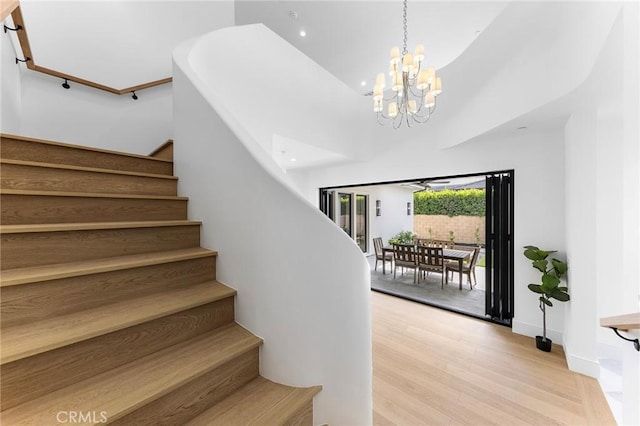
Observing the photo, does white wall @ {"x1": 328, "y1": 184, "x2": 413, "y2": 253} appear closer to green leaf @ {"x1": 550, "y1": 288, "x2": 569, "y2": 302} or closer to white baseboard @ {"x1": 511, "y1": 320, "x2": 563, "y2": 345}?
white baseboard @ {"x1": 511, "y1": 320, "x2": 563, "y2": 345}

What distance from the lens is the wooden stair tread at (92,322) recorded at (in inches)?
33.0

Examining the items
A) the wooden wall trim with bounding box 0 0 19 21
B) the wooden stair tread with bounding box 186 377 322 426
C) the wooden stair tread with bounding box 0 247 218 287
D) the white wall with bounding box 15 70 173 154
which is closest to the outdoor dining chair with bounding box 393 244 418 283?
the wooden stair tread with bounding box 186 377 322 426

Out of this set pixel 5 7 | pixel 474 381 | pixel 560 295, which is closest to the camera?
pixel 5 7

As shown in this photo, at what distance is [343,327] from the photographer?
124 cm

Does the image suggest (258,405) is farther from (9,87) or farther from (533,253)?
(9,87)

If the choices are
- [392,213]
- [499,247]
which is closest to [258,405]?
[499,247]

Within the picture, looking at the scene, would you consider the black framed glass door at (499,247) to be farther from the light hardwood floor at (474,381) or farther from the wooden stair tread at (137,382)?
the wooden stair tread at (137,382)

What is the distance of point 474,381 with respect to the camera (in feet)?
7.27

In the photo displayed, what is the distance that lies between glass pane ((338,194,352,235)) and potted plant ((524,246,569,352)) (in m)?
4.65

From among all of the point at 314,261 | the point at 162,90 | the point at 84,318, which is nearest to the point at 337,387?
the point at 314,261

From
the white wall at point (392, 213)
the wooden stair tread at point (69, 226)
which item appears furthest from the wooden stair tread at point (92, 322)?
the white wall at point (392, 213)

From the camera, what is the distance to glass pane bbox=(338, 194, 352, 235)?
282 inches

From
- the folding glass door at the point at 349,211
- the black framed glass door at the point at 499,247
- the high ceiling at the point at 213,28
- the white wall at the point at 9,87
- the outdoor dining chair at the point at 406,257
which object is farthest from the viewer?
the folding glass door at the point at 349,211

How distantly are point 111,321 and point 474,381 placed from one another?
108 inches
